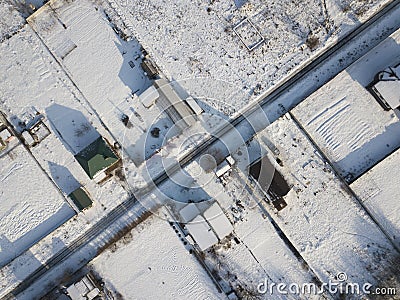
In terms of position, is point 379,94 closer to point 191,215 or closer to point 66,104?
point 191,215

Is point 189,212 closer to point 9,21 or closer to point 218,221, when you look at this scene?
point 218,221

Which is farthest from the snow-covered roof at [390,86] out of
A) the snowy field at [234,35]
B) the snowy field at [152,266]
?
the snowy field at [152,266]

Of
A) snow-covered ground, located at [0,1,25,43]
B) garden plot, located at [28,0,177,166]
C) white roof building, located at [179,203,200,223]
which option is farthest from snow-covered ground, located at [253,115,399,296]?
snow-covered ground, located at [0,1,25,43]

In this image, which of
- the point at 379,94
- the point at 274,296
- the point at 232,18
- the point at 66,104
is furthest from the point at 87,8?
the point at 274,296

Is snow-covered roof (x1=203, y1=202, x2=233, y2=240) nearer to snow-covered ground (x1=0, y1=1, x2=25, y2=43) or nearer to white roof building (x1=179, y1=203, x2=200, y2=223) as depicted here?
white roof building (x1=179, y1=203, x2=200, y2=223)

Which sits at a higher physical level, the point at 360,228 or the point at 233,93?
the point at 233,93

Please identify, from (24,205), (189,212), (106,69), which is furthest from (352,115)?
(24,205)
